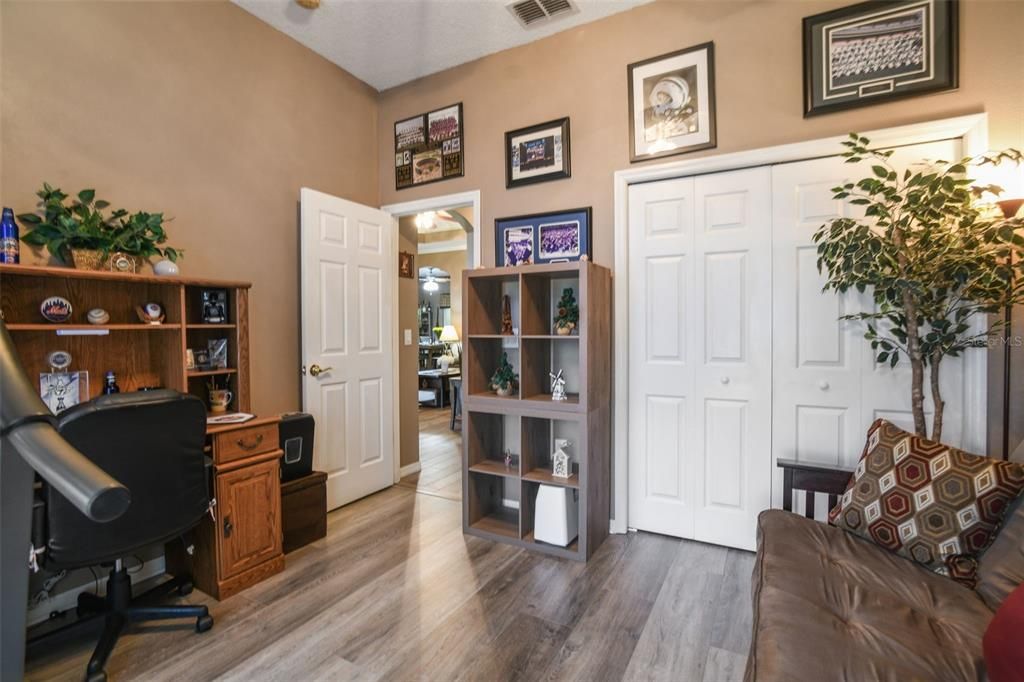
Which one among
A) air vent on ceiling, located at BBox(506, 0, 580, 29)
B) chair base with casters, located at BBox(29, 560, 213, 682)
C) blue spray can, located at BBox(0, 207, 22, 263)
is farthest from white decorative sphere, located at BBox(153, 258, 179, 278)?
air vent on ceiling, located at BBox(506, 0, 580, 29)

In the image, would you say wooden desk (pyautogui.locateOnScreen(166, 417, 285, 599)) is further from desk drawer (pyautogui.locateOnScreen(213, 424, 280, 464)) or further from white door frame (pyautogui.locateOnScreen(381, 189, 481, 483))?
white door frame (pyautogui.locateOnScreen(381, 189, 481, 483))

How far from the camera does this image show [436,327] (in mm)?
9477

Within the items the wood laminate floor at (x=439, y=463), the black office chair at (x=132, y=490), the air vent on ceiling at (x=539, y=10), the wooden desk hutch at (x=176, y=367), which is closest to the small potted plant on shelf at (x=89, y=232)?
the wooden desk hutch at (x=176, y=367)

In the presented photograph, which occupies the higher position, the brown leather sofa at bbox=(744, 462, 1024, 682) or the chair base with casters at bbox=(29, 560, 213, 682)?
the brown leather sofa at bbox=(744, 462, 1024, 682)

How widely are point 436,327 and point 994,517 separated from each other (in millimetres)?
8573

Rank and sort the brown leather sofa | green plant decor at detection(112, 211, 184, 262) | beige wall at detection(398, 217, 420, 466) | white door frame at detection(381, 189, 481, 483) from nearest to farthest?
the brown leather sofa
green plant decor at detection(112, 211, 184, 262)
white door frame at detection(381, 189, 481, 483)
beige wall at detection(398, 217, 420, 466)

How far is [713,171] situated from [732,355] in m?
1.01

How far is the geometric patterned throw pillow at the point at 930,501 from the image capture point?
151 cm

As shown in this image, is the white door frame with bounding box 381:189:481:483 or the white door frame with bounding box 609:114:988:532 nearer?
the white door frame with bounding box 609:114:988:532

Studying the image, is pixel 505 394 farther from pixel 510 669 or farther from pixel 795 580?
pixel 795 580

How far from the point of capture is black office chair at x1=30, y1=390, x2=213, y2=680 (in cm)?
156

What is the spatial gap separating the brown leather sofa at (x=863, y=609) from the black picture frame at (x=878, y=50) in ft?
6.05

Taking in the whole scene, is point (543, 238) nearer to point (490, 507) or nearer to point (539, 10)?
point (539, 10)

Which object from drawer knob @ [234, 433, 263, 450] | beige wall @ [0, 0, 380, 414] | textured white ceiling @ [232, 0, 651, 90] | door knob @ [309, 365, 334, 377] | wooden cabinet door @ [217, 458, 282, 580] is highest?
textured white ceiling @ [232, 0, 651, 90]
